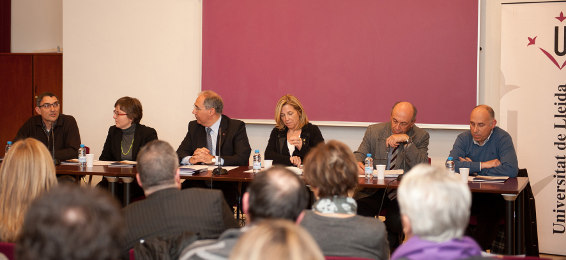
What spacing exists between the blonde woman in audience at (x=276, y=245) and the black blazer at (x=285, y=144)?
3871 millimetres

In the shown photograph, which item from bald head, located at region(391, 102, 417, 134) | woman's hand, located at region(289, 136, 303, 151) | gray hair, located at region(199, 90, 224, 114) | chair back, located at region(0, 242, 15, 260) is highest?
gray hair, located at region(199, 90, 224, 114)

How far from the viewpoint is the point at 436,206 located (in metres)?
1.94

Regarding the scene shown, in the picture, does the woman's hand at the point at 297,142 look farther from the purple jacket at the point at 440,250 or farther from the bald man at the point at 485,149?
the purple jacket at the point at 440,250

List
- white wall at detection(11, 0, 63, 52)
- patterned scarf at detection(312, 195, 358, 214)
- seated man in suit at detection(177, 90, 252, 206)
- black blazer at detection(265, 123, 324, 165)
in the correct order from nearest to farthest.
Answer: patterned scarf at detection(312, 195, 358, 214), black blazer at detection(265, 123, 324, 165), seated man in suit at detection(177, 90, 252, 206), white wall at detection(11, 0, 63, 52)

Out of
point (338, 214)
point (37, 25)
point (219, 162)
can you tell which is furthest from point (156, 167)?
point (37, 25)

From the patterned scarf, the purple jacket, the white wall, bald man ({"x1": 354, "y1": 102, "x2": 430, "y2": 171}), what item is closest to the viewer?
the purple jacket

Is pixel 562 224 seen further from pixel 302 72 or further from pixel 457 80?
pixel 302 72

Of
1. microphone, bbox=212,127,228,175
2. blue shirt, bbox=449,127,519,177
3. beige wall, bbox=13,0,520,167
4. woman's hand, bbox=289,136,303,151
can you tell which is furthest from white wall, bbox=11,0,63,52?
blue shirt, bbox=449,127,519,177

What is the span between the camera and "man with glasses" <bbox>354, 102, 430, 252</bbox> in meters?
4.75

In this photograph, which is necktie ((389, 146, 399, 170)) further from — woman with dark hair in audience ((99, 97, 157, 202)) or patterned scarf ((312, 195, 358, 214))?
patterned scarf ((312, 195, 358, 214))

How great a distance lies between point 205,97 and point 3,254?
3.40 metres

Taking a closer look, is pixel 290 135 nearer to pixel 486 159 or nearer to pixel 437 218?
pixel 486 159

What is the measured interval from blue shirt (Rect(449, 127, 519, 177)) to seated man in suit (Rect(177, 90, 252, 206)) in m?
1.80

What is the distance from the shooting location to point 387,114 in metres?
6.32
